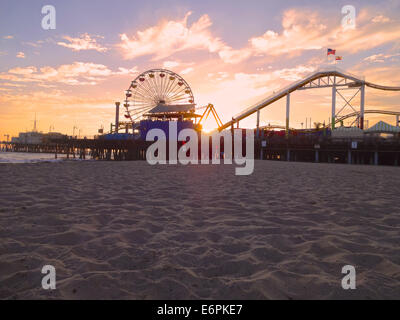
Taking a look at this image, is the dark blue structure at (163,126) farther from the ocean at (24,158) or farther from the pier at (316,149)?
the ocean at (24,158)

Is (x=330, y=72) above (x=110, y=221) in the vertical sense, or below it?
above

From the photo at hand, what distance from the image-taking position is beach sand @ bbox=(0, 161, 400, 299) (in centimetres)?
256

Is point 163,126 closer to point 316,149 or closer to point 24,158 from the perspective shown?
point 24,158

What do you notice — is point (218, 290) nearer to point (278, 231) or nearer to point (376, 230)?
point (278, 231)

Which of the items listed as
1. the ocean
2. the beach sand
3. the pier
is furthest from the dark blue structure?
the beach sand

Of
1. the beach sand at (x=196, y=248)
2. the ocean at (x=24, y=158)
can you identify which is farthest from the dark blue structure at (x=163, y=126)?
the beach sand at (x=196, y=248)

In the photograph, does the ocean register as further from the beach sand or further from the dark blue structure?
the beach sand

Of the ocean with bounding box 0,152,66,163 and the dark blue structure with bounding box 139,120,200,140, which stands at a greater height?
the dark blue structure with bounding box 139,120,200,140

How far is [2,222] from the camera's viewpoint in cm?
449

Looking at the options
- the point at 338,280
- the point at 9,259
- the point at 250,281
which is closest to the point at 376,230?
the point at 338,280

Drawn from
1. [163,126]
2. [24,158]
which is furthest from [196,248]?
[24,158]

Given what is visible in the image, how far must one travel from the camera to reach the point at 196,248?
358 centimetres
